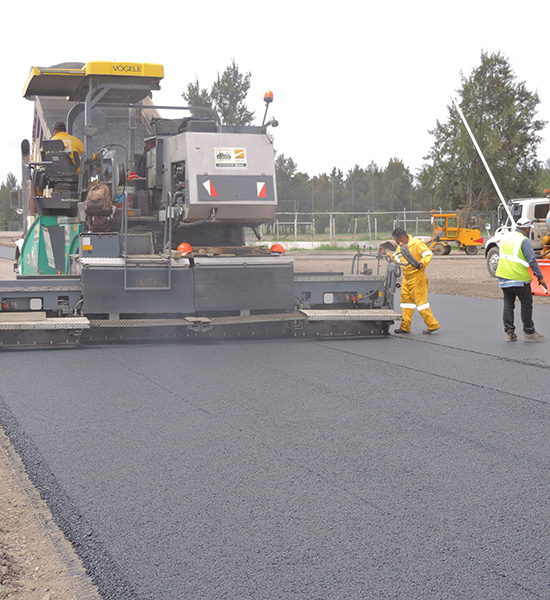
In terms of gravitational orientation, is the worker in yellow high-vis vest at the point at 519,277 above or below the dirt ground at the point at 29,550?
above

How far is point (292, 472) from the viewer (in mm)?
4754

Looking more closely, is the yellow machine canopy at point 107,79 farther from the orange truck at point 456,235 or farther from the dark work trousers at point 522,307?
the orange truck at point 456,235

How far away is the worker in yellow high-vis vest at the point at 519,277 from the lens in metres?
10.4

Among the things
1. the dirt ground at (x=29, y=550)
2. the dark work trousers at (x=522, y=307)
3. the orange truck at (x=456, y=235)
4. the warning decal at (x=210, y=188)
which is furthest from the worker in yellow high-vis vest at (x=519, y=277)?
the orange truck at (x=456, y=235)

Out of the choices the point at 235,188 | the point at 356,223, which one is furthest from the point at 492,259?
the point at 356,223

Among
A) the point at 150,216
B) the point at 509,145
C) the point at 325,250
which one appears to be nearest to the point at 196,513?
the point at 150,216

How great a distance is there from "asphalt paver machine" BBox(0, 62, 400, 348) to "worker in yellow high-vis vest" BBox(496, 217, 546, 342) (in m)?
1.41

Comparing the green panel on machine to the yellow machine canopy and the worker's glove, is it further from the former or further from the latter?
the worker's glove

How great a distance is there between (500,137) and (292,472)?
4471 centimetres

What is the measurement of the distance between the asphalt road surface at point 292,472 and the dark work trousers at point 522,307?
1.89 metres

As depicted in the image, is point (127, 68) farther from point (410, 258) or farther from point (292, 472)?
point (292, 472)

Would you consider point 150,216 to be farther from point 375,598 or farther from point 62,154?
point 375,598

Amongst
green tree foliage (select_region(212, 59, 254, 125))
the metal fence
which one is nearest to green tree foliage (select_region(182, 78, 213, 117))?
green tree foliage (select_region(212, 59, 254, 125))

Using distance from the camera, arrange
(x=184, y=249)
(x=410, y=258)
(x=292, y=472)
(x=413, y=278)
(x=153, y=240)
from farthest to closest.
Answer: (x=413, y=278), (x=410, y=258), (x=153, y=240), (x=184, y=249), (x=292, y=472)
